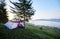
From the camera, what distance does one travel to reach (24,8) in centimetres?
936

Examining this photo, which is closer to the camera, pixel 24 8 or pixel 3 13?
pixel 24 8

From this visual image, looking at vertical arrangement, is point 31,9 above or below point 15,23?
Result: above

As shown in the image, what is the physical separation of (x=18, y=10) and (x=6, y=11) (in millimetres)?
3084

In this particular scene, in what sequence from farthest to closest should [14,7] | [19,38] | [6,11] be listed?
[6,11], [14,7], [19,38]

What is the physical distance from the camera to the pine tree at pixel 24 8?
941 cm

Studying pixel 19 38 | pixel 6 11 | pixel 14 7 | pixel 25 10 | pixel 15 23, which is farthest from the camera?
pixel 6 11

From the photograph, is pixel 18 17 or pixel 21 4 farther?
pixel 18 17

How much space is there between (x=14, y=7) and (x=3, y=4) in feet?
9.75

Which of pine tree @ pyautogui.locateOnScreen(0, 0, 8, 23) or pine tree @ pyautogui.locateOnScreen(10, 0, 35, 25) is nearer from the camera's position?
pine tree @ pyautogui.locateOnScreen(10, 0, 35, 25)

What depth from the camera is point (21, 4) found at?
9.49 m

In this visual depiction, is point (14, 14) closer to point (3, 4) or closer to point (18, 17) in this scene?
point (18, 17)

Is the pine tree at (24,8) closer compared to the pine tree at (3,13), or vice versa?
the pine tree at (24,8)

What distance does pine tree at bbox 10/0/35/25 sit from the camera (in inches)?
370

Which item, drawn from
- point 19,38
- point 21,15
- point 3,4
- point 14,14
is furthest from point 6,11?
point 19,38
